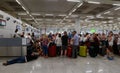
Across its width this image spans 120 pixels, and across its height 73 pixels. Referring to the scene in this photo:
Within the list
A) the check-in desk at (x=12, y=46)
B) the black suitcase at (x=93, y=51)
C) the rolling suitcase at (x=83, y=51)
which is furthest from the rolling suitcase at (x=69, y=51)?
the check-in desk at (x=12, y=46)

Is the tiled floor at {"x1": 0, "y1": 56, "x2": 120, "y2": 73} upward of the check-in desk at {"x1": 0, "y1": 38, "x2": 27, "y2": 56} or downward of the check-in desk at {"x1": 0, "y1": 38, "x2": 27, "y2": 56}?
downward

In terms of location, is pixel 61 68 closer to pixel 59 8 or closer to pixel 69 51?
pixel 69 51

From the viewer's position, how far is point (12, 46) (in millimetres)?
8070

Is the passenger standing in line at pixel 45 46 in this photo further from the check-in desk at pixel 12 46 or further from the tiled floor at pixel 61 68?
the tiled floor at pixel 61 68

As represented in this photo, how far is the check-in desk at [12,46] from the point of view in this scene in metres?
8.05

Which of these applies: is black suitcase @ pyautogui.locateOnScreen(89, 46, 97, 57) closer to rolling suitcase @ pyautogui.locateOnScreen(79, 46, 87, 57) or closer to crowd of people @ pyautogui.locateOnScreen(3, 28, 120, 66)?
crowd of people @ pyautogui.locateOnScreen(3, 28, 120, 66)

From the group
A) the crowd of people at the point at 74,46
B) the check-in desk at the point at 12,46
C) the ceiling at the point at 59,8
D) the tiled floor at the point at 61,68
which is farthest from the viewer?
the ceiling at the point at 59,8

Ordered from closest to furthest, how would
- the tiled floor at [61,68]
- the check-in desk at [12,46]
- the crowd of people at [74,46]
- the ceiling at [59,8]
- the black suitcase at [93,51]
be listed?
1. the tiled floor at [61,68]
2. the check-in desk at [12,46]
3. the crowd of people at [74,46]
4. the black suitcase at [93,51]
5. the ceiling at [59,8]

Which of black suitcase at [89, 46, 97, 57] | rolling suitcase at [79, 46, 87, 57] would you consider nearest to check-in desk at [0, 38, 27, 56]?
rolling suitcase at [79, 46, 87, 57]

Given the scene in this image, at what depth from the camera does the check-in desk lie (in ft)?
26.4

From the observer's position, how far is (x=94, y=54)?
28.2ft

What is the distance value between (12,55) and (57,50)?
2540 millimetres

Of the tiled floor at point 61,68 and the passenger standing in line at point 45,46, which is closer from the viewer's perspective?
the tiled floor at point 61,68

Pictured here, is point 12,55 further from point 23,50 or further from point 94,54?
point 94,54
